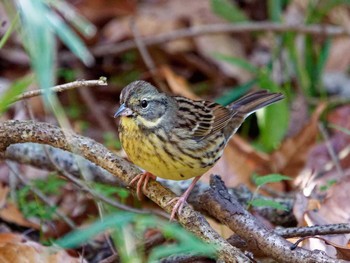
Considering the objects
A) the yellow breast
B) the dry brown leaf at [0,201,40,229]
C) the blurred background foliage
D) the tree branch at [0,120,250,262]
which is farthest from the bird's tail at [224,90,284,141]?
the tree branch at [0,120,250,262]

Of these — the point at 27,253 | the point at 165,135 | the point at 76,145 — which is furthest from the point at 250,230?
the point at 27,253

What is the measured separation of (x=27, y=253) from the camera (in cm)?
362

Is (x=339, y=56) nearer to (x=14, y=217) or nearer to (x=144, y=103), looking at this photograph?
(x=144, y=103)

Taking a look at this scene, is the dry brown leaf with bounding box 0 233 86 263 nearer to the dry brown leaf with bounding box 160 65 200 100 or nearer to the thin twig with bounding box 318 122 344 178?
the thin twig with bounding box 318 122 344 178

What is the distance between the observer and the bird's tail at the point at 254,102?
16.1ft

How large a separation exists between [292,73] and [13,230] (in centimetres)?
316

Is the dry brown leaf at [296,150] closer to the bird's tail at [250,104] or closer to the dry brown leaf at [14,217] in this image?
the bird's tail at [250,104]

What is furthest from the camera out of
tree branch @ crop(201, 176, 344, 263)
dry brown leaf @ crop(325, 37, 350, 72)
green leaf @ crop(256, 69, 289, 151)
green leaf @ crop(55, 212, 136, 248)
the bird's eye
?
dry brown leaf @ crop(325, 37, 350, 72)

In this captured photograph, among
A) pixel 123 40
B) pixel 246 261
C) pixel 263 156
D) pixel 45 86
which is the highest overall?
pixel 123 40

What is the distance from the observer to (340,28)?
256 inches

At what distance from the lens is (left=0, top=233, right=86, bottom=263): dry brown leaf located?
3.59m

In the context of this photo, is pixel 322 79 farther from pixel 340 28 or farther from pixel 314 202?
pixel 314 202

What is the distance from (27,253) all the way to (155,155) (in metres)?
0.73

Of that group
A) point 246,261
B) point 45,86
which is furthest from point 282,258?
point 45,86
